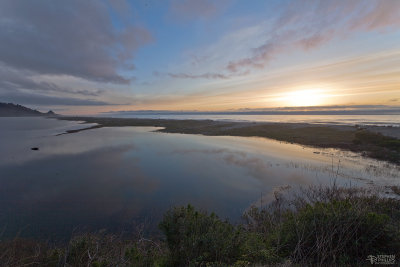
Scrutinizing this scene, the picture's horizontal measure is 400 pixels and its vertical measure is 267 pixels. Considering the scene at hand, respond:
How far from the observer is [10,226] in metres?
8.68

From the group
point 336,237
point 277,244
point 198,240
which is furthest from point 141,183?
point 336,237

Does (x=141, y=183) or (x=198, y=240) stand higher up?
(x=198, y=240)

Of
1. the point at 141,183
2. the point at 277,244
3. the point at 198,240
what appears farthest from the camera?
the point at 141,183

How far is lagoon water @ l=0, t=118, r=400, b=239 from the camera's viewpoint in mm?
9453

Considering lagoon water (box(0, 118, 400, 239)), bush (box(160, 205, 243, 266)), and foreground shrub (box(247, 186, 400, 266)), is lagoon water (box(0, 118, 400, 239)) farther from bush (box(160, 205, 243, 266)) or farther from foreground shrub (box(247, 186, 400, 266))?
foreground shrub (box(247, 186, 400, 266))

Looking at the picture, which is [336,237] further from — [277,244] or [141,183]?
[141,183]

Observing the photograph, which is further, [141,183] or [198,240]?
[141,183]

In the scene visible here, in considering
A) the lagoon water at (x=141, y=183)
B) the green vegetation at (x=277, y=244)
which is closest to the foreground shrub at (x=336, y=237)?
the green vegetation at (x=277, y=244)

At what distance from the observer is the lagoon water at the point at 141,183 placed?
9.45m

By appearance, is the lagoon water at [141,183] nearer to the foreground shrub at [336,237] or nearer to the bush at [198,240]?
the bush at [198,240]

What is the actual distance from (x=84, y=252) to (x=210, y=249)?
149 inches

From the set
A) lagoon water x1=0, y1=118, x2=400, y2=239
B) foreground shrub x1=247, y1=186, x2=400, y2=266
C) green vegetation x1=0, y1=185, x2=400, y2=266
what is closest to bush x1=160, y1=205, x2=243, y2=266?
green vegetation x1=0, y1=185, x2=400, y2=266

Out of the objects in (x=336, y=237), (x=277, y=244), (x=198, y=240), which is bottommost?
(x=277, y=244)

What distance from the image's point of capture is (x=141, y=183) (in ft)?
46.1
